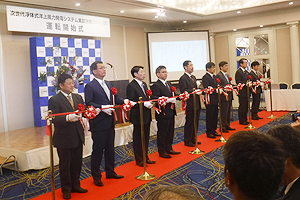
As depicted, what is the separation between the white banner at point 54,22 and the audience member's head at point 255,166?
6143 millimetres

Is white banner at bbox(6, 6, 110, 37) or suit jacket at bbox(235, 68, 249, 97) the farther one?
suit jacket at bbox(235, 68, 249, 97)

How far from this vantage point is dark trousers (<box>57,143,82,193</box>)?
3145 mm

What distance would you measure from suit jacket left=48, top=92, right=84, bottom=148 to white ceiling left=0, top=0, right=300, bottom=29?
3985 millimetres

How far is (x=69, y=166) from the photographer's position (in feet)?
10.4

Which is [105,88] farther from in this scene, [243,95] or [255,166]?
[243,95]

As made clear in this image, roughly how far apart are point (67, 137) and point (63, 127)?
0.37ft

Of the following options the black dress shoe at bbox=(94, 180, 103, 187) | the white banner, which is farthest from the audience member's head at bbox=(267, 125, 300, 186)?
the white banner

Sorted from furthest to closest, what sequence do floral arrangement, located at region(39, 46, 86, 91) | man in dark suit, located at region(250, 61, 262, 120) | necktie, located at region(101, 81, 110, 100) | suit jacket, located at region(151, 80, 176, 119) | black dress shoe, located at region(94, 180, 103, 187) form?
man in dark suit, located at region(250, 61, 262, 120) → floral arrangement, located at region(39, 46, 86, 91) → suit jacket, located at region(151, 80, 176, 119) → necktie, located at region(101, 81, 110, 100) → black dress shoe, located at region(94, 180, 103, 187)

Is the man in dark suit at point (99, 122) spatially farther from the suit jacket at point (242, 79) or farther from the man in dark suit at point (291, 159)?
the suit jacket at point (242, 79)

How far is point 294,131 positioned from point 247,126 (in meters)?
5.16

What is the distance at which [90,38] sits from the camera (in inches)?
317

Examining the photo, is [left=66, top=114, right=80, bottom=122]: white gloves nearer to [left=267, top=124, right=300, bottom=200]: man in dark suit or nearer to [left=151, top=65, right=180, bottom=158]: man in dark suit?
[left=151, top=65, right=180, bottom=158]: man in dark suit

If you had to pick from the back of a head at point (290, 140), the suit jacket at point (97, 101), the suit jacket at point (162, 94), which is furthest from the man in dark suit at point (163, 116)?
the back of a head at point (290, 140)

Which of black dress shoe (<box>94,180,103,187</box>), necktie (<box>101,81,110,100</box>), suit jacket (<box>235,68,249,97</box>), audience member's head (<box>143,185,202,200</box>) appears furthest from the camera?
suit jacket (<box>235,68,249,97</box>)
